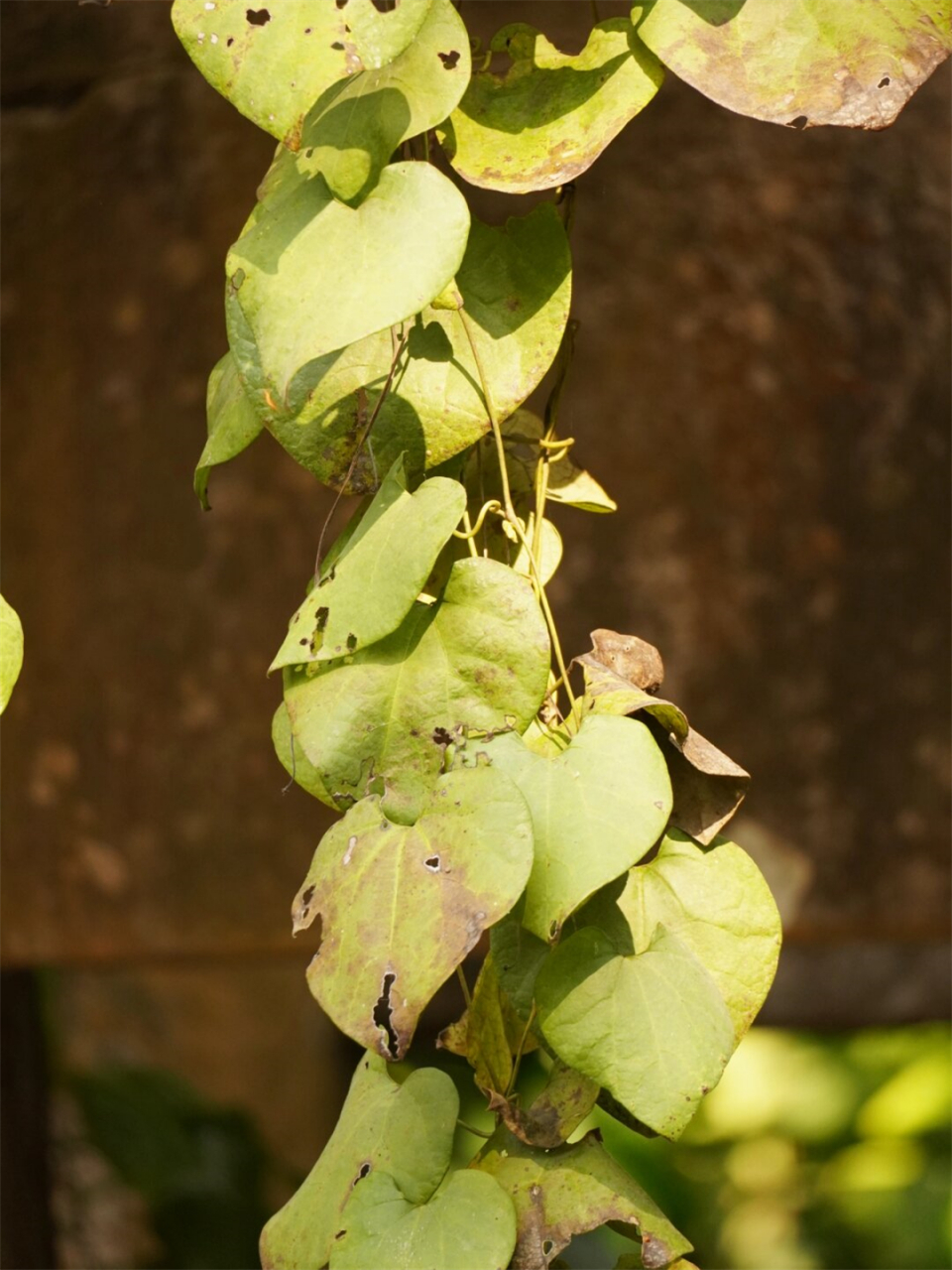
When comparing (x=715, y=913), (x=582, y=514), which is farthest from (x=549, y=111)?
(x=582, y=514)

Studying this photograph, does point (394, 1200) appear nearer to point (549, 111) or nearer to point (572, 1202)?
point (572, 1202)

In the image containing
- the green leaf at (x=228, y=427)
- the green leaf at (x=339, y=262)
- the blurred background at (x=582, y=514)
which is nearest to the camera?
the green leaf at (x=339, y=262)

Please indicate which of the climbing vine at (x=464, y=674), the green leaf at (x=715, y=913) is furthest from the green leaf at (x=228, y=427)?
the green leaf at (x=715, y=913)

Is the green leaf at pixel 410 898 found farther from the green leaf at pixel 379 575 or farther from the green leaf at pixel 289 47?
the green leaf at pixel 289 47

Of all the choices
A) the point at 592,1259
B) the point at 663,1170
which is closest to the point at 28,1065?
the point at 592,1259

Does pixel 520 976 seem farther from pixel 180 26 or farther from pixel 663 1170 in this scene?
pixel 663 1170

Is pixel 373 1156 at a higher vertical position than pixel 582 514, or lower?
higher
